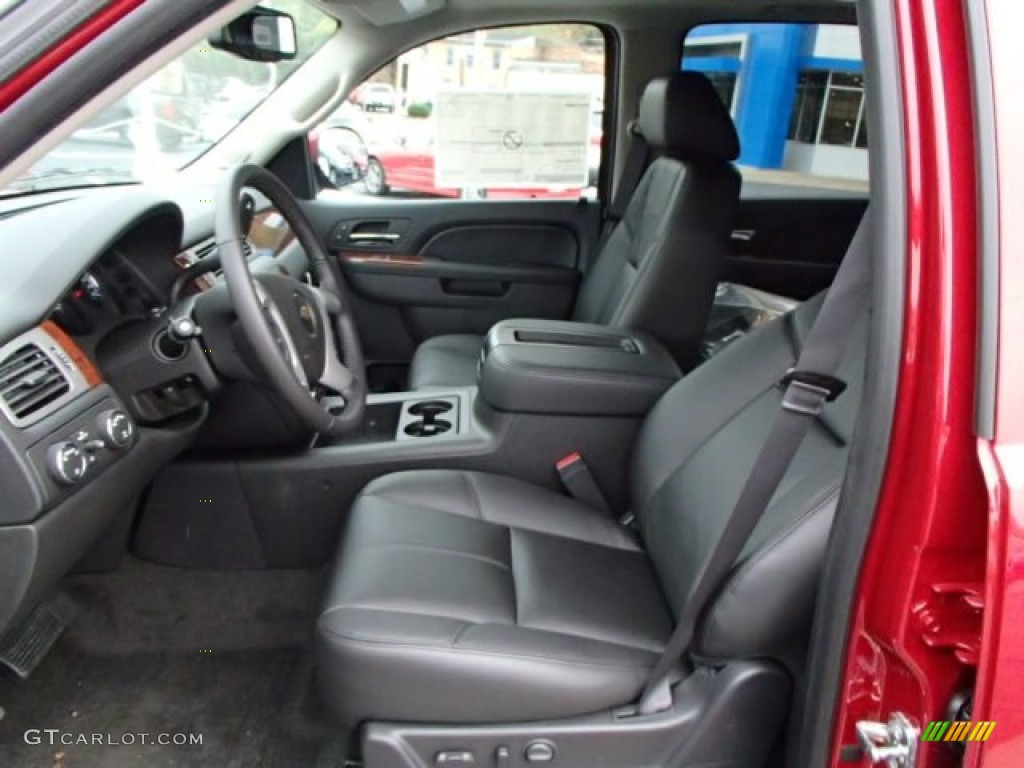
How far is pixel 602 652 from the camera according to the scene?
1.25 meters

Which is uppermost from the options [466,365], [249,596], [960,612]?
[960,612]

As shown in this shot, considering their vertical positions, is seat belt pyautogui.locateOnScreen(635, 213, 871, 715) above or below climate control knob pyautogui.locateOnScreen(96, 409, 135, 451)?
above

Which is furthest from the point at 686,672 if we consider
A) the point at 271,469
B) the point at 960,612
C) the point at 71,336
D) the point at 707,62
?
the point at 707,62

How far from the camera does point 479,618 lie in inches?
50.4

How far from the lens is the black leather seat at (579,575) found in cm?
116

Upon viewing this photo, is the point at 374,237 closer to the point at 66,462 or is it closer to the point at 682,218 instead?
the point at 682,218

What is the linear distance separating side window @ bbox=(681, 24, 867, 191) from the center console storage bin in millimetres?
1015

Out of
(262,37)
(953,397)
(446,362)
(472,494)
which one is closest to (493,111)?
(446,362)

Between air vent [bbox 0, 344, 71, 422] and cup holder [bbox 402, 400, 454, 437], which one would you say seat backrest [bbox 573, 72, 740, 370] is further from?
air vent [bbox 0, 344, 71, 422]

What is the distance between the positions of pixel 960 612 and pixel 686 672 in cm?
51

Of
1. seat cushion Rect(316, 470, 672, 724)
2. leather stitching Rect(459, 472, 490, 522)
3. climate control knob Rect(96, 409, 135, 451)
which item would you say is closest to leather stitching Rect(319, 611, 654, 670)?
seat cushion Rect(316, 470, 672, 724)

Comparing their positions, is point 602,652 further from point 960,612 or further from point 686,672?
point 960,612

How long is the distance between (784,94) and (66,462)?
8.70 ft

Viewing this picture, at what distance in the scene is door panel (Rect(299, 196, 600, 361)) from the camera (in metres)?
2.93
